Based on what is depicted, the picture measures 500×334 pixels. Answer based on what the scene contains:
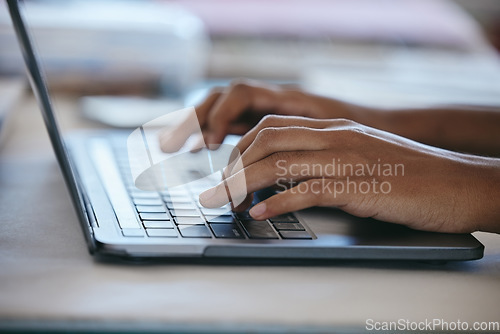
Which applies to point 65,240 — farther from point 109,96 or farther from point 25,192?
point 109,96

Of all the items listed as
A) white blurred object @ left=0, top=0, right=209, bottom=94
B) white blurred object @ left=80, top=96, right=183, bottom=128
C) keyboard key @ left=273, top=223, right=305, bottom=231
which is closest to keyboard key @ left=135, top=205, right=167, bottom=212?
keyboard key @ left=273, top=223, right=305, bottom=231

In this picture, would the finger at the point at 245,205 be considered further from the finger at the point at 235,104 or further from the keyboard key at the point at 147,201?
the finger at the point at 235,104

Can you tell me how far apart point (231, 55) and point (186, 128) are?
101 centimetres

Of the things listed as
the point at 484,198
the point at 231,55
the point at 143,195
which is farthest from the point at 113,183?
the point at 231,55

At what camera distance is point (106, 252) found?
0.41m

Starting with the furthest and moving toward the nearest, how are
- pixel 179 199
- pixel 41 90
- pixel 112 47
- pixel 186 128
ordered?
pixel 112 47 → pixel 186 128 → pixel 179 199 → pixel 41 90

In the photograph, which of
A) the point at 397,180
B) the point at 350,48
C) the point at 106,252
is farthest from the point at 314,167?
the point at 350,48

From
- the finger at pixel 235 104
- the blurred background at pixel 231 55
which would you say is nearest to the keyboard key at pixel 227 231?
the finger at pixel 235 104

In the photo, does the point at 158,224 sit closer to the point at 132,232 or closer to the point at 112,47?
the point at 132,232

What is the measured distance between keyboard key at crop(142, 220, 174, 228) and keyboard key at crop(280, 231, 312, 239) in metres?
0.09

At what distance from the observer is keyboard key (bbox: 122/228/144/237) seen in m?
0.42

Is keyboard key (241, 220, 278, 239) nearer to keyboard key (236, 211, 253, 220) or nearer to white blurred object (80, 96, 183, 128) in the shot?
keyboard key (236, 211, 253, 220)

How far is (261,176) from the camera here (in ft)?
1.55

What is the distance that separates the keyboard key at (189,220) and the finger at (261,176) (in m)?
0.02
